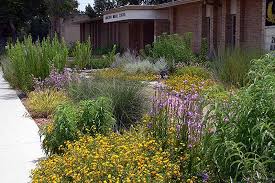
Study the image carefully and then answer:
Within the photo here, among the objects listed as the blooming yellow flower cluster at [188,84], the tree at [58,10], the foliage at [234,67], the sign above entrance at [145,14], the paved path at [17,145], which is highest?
the tree at [58,10]

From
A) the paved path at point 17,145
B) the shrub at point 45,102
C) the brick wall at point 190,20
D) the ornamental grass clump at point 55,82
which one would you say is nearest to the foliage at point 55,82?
the ornamental grass clump at point 55,82

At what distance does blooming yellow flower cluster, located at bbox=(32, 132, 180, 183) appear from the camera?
4629 mm

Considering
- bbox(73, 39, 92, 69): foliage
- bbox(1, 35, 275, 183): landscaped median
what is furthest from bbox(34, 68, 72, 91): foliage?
bbox(73, 39, 92, 69): foliage

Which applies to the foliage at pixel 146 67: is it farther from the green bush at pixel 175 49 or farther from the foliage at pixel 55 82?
the foliage at pixel 55 82

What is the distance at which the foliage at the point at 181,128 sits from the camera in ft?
17.0

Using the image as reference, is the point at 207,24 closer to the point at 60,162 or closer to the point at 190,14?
the point at 190,14

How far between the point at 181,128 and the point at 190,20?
902 inches

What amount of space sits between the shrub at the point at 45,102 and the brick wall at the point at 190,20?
15055mm

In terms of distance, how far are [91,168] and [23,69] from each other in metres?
11.0

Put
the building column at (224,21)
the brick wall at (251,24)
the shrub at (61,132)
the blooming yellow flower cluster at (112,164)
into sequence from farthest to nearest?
the building column at (224,21), the brick wall at (251,24), the shrub at (61,132), the blooming yellow flower cluster at (112,164)

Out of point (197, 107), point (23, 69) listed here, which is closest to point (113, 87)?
point (197, 107)

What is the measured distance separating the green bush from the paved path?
897 cm

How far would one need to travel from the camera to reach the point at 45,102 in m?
11.5

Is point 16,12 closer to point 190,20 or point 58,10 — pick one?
point 58,10
